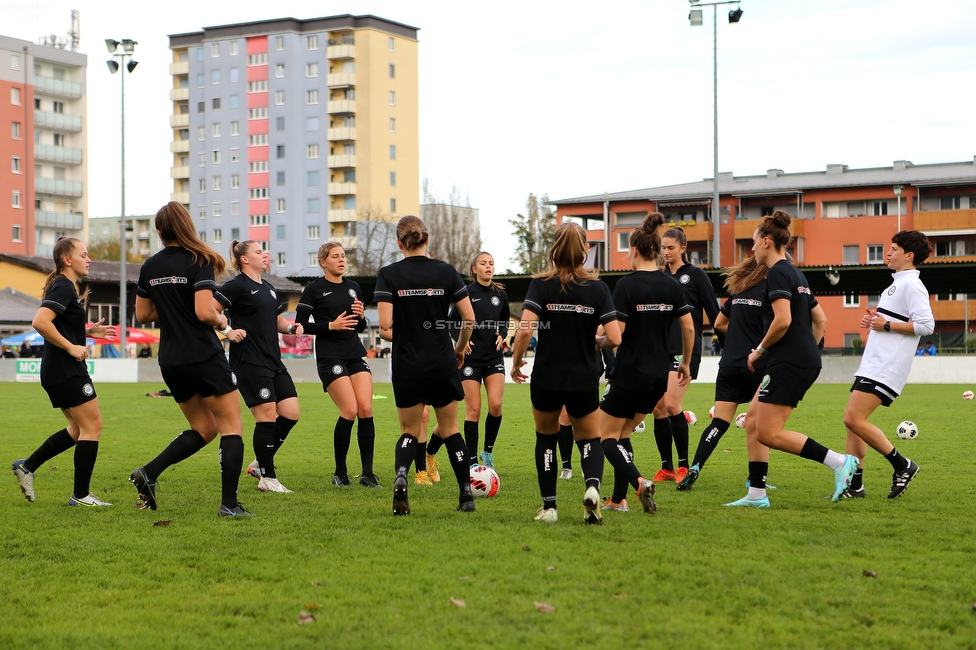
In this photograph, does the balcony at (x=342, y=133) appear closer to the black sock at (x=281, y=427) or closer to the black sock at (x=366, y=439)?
the black sock at (x=281, y=427)

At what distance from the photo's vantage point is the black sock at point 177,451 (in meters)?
7.34

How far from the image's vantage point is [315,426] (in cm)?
1573

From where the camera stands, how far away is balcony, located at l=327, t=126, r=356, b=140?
8762 centimetres

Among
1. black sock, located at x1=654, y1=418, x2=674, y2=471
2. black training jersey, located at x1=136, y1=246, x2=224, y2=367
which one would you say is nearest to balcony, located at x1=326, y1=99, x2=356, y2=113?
black sock, located at x1=654, y1=418, x2=674, y2=471

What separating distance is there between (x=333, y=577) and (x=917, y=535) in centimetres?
370

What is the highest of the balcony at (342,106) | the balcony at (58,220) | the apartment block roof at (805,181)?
the balcony at (342,106)

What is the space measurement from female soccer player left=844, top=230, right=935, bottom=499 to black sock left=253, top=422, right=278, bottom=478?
4909 millimetres

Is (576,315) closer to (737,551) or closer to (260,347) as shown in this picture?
(737,551)

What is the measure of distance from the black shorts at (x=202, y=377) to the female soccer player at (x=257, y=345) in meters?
1.59

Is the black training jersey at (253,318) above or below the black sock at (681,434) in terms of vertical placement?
above

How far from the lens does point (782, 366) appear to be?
7.42m

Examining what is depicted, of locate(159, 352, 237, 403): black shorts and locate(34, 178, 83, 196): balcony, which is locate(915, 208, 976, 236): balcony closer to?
locate(159, 352, 237, 403): black shorts

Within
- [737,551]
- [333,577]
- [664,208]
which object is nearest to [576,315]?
[737,551]

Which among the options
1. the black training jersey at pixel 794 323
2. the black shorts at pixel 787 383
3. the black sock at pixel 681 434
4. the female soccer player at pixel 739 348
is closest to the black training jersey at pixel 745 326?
the female soccer player at pixel 739 348
